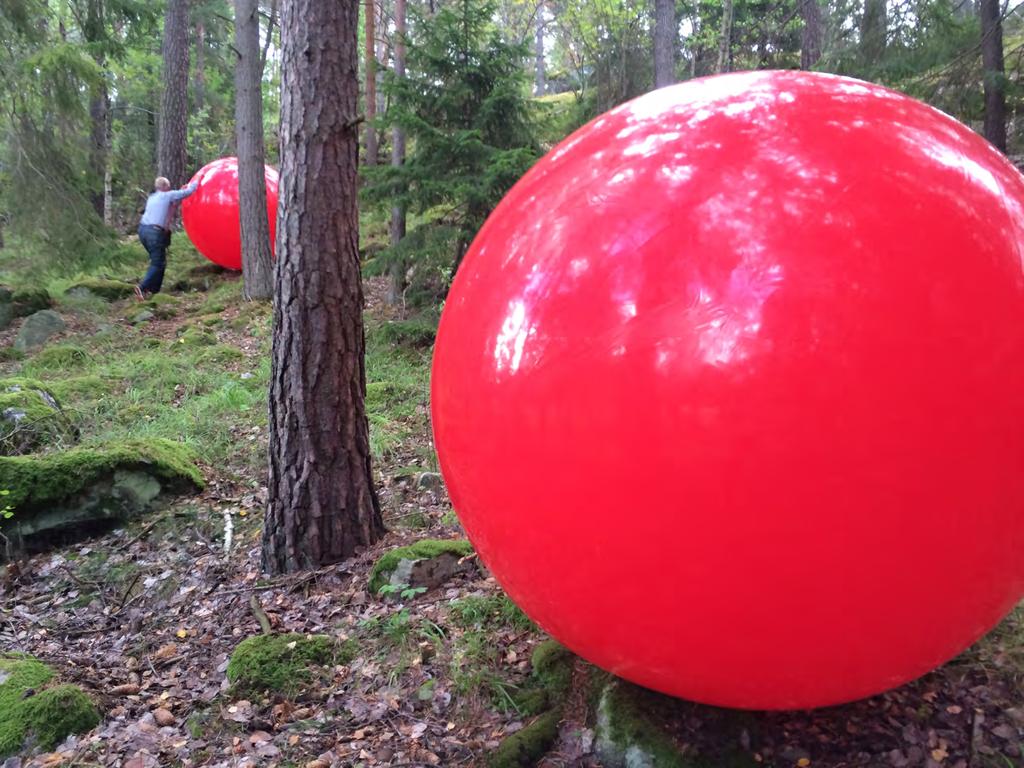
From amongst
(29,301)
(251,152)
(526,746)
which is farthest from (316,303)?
(29,301)

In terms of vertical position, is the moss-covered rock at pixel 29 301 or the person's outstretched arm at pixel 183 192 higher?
the person's outstretched arm at pixel 183 192

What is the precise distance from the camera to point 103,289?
40.2ft

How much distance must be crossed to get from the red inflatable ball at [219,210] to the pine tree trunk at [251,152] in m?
0.87

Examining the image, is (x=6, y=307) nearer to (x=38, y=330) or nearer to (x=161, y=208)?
(x=38, y=330)

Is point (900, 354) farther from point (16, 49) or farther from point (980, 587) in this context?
point (16, 49)

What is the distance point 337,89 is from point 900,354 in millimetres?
3457

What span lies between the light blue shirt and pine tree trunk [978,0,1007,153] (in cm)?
1103

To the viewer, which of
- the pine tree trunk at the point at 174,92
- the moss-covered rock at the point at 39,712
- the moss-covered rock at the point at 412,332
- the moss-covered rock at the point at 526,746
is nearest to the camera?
the moss-covered rock at the point at 526,746

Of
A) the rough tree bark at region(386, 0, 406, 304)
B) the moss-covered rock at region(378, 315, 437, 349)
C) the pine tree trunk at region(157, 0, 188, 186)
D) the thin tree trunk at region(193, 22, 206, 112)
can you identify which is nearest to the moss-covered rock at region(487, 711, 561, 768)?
the moss-covered rock at region(378, 315, 437, 349)

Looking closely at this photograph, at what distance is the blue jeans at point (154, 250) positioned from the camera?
39.2 feet

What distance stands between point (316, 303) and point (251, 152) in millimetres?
7481

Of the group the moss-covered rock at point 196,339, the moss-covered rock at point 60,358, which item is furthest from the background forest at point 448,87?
the moss-covered rock at point 196,339

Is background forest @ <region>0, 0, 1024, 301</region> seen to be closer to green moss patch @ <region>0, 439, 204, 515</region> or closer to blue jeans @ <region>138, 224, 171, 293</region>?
blue jeans @ <region>138, 224, 171, 293</region>

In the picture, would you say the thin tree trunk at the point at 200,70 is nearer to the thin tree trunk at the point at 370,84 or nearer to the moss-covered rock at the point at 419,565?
the thin tree trunk at the point at 370,84
